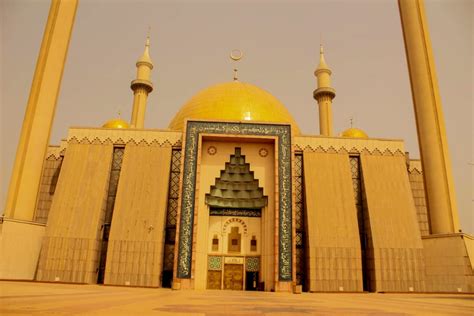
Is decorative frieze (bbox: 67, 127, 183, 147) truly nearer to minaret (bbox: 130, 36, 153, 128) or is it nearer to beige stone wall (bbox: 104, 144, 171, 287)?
beige stone wall (bbox: 104, 144, 171, 287)

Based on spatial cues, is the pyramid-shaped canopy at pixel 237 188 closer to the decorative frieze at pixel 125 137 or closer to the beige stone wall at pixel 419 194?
the decorative frieze at pixel 125 137

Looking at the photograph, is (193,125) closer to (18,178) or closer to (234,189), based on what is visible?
(234,189)

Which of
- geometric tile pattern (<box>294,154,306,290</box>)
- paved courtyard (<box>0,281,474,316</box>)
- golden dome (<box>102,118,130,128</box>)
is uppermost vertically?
golden dome (<box>102,118,130,128</box>)

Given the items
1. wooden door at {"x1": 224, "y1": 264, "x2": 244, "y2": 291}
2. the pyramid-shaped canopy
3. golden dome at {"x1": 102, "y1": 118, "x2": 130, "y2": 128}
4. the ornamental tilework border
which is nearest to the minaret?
golden dome at {"x1": 102, "y1": 118, "x2": 130, "y2": 128}

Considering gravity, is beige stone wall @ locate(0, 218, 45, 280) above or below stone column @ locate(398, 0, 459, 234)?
below

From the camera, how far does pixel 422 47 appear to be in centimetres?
1958

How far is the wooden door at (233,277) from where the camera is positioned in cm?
1881

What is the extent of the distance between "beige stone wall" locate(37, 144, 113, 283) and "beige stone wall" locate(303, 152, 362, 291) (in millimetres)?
10397

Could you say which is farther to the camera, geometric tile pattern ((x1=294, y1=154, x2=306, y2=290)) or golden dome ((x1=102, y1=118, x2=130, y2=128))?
golden dome ((x1=102, y1=118, x2=130, y2=128))

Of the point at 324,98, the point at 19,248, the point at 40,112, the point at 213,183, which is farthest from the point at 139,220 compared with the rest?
the point at 324,98

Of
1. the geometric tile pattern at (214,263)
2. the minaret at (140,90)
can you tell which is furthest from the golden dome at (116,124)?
the geometric tile pattern at (214,263)

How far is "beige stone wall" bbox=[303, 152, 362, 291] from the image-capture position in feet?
56.9

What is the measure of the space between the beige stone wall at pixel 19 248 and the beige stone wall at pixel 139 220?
3436 millimetres

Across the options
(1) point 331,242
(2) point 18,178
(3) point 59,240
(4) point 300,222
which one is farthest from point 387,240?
(2) point 18,178
